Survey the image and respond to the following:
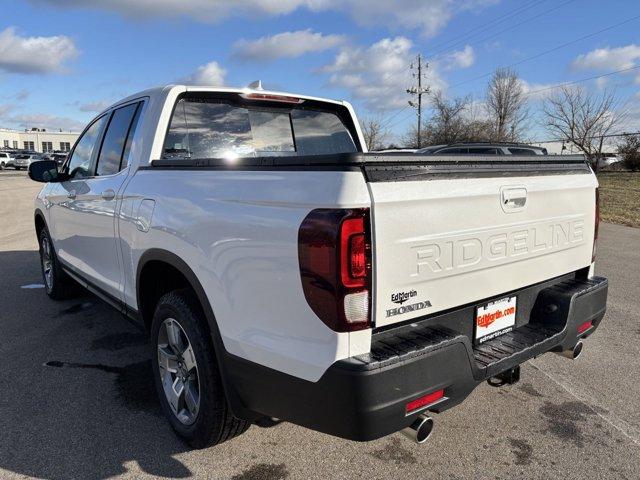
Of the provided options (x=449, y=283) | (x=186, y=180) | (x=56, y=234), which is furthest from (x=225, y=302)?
(x=56, y=234)

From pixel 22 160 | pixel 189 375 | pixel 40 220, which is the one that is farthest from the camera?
pixel 22 160

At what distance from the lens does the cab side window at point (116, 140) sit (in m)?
3.81

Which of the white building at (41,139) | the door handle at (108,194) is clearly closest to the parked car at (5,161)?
the door handle at (108,194)

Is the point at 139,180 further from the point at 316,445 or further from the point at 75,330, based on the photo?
the point at 75,330

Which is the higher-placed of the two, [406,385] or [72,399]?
[406,385]

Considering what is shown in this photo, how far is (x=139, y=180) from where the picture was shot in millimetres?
3279

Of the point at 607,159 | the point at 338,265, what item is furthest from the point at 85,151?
the point at 607,159

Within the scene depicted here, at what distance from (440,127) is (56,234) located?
166 ft

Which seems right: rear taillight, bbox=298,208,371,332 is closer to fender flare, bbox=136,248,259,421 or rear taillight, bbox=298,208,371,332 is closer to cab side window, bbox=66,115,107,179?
fender flare, bbox=136,248,259,421

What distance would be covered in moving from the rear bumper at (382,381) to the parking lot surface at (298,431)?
632 millimetres

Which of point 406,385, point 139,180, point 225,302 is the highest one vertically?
point 139,180

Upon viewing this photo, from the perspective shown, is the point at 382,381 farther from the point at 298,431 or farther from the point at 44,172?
the point at 44,172

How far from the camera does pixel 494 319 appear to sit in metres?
2.65

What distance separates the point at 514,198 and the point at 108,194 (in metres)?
2.67
